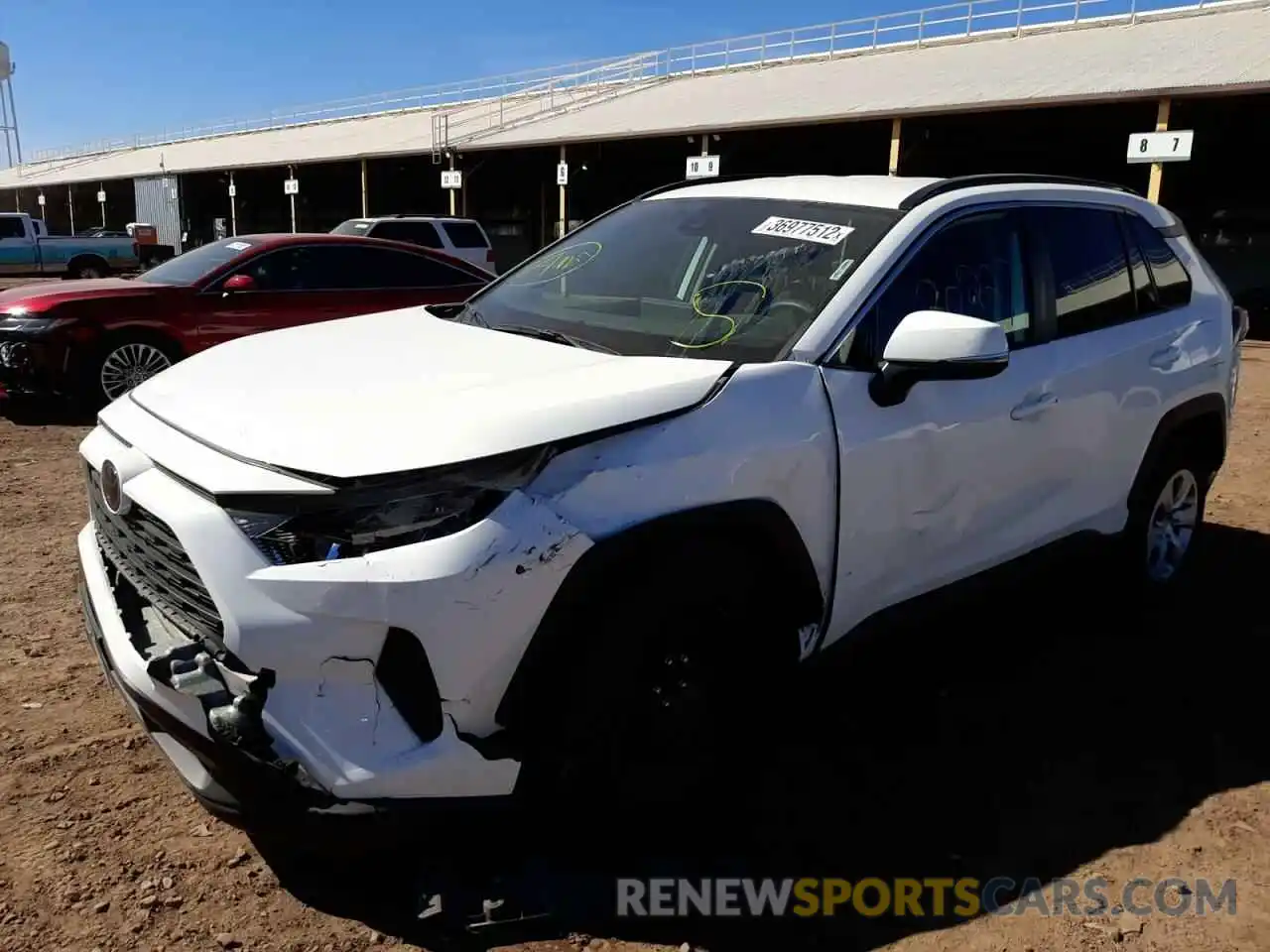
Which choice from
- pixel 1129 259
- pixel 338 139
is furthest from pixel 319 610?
pixel 338 139

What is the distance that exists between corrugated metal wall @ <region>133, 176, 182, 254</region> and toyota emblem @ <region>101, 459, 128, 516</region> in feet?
142

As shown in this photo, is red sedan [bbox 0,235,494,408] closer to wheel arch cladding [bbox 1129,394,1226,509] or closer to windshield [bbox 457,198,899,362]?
windshield [bbox 457,198,899,362]

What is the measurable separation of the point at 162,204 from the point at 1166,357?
4713cm

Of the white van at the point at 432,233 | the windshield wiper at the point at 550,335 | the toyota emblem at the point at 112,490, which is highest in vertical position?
Answer: the white van at the point at 432,233

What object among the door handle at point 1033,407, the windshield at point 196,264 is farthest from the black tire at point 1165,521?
the windshield at point 196,264

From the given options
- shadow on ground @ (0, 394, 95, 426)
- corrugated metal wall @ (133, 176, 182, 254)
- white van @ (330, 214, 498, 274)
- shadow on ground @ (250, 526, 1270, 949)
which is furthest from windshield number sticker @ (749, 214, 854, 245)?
corrugated metal wall @ (133, 176, 182, 254)

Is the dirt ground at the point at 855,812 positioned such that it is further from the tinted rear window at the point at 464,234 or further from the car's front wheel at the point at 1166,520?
the tinted rear window at the point at 464,234

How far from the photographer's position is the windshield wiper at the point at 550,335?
2.95 meters

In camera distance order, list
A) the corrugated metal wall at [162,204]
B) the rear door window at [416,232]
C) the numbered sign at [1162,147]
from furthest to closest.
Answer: the corrugated metal wall at [162,204]
the rear door window at [416,232]
the numbered sign at [1162,147]

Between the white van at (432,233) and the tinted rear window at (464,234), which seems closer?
the white van at (432,233)

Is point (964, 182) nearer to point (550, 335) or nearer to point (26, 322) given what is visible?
point (550, 335)

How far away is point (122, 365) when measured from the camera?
7992 millimetres

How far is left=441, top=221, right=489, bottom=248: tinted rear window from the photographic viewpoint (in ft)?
57.4

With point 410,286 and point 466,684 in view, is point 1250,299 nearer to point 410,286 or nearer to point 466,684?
point 410,286
